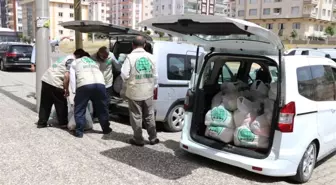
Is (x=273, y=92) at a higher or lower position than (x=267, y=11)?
lower

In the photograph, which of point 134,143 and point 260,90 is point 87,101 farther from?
point 260,90

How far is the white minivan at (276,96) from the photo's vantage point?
14.3 feet

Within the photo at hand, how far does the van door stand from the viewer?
4926 millimetres

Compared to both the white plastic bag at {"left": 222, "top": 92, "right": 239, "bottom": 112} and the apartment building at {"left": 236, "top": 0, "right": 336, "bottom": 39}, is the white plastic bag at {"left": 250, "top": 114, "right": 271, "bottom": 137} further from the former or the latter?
the apartment building at {"left": 236, "top": 0, "right": 336, "bottom": 39}

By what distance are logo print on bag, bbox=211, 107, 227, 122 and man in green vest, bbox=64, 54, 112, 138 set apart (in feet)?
7.16

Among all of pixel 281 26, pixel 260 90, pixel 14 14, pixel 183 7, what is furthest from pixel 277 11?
pixel 14 14

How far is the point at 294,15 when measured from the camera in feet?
246

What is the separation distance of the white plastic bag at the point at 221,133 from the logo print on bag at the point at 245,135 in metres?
0.19

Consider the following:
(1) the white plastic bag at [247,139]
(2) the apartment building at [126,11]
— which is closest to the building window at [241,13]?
(2) the apartment building at [126,11]

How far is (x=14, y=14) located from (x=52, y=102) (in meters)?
142

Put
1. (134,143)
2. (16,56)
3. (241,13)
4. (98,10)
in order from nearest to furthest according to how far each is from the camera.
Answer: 1. (134,143)
2. (16,56)
3. (241,13)
4. (98,10)

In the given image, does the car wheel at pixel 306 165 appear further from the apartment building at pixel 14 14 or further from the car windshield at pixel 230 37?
the apartment building at pixel 14 14

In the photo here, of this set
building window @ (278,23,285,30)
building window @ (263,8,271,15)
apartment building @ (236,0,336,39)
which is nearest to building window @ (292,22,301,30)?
apartment building @ (236,0,336,39)

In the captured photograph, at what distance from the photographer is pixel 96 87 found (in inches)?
244
